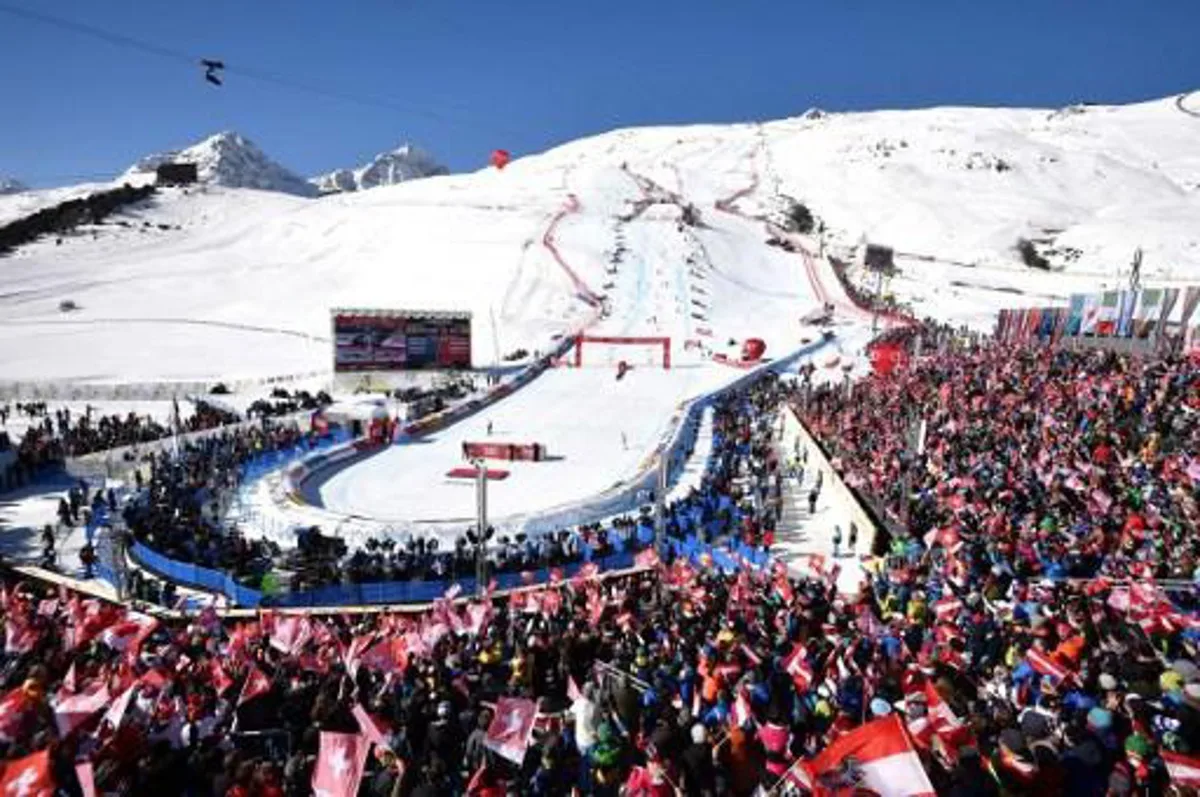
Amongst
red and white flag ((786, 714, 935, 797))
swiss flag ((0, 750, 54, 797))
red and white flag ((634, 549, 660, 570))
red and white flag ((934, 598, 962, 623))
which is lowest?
red and white flag ((634, 549, 660, 570))

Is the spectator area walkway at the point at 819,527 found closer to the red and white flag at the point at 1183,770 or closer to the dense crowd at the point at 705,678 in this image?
the dense crowd at the point at 705,678

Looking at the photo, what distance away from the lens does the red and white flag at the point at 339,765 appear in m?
6.12

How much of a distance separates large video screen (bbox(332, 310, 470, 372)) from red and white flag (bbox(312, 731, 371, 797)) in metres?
37.7

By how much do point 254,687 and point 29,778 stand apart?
8.72ft

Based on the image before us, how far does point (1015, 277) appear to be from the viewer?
81938mm

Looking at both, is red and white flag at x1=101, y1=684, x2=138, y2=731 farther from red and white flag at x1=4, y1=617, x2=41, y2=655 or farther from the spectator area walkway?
the spectator area walkway

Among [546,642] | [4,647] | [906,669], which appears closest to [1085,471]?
[906,669]

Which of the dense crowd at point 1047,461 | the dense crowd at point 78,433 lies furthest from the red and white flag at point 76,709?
the dense crowd at point 78,433

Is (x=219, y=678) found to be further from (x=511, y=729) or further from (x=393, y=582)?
(x=393, y=582)

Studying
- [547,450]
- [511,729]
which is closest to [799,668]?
Answer: [511,729]

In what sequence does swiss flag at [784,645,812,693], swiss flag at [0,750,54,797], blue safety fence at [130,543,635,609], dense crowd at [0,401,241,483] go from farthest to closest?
dense crowd at [0,401,241,483] → blue safety fence at [130,543,635,609] → swiss flag at [784,645,812,693] → swiss flag at [0,750,54,797]

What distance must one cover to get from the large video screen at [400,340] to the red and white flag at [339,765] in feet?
124

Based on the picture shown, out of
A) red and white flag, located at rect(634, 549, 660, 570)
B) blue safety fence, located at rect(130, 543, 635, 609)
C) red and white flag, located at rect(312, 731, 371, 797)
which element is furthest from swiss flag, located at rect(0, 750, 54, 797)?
blue safety fence, located at rect(130, 543, 635, 609)

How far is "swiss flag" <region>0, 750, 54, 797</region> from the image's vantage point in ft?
18.6
